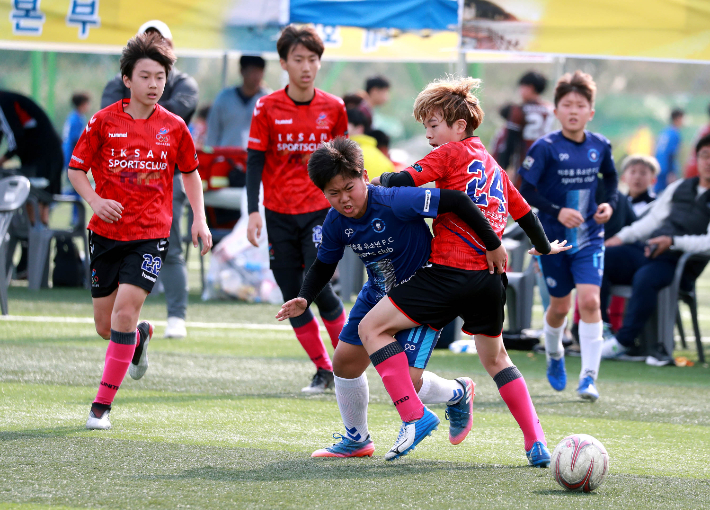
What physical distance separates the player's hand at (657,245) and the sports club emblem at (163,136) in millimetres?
4566

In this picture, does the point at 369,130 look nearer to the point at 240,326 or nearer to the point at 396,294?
the point at 240,326

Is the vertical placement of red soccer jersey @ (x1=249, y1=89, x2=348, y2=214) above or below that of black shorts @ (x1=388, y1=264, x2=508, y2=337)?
above

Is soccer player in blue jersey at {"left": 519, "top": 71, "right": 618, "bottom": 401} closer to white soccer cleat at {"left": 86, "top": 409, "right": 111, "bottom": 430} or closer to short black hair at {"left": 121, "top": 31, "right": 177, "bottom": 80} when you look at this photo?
short black hair at {"left": 121, "top": 31, "right": 177, "bottom": 80}

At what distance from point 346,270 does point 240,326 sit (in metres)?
2.33

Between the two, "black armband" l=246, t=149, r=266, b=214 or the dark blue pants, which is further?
the dark blue pants

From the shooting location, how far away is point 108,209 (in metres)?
4.83

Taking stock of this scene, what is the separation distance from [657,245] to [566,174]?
6.90ft

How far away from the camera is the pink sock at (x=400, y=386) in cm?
413

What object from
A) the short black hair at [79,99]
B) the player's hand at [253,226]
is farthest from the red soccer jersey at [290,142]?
the short black hair at [79,99]

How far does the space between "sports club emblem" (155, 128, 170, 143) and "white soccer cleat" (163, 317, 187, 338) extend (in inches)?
139

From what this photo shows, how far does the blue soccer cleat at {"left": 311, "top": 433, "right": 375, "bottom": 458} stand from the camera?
436 centimetres

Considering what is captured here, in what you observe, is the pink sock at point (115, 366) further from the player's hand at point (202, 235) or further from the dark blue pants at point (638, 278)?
the dark blue pants at point (638, 278)

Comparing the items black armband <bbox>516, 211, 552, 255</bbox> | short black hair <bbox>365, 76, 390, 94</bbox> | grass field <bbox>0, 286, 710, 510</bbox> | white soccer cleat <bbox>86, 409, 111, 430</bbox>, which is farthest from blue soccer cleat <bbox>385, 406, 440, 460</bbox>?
short black hair <bbox>365, 76, 390, 94</bbox>

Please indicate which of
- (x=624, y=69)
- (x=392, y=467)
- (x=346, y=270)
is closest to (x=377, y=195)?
(x=392, y=467)
